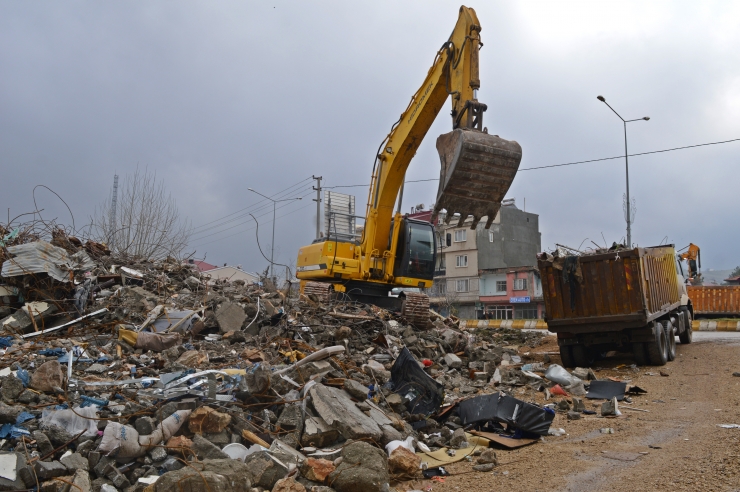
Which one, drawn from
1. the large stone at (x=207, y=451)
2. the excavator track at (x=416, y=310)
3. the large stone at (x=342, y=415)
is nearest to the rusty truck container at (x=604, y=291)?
the excavator track at (x=416, y=310)

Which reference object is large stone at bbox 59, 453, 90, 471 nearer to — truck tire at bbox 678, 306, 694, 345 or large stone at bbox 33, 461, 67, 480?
large stone at bbox 33, 461, 67, 480

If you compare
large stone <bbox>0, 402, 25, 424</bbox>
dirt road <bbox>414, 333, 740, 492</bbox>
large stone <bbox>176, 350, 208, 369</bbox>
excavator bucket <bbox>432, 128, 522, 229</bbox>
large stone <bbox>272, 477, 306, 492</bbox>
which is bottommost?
dirt road <bbox>414, 333, 740, 492</bbox>

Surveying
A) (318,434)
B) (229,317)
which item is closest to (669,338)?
(229,317)

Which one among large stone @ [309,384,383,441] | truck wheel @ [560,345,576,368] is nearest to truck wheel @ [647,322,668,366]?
truck wheel @ [560,345,576,368]

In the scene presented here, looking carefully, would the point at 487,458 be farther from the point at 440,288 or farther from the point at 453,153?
the point at 440,288

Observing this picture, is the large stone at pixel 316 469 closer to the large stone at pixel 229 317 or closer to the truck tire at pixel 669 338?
the large stone at pixel 229 317

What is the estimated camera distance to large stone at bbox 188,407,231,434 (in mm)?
4461

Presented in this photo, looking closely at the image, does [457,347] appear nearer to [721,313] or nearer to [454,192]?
[454,192]

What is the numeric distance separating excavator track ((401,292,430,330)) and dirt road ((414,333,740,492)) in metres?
4.07

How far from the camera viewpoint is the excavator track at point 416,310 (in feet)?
35.7

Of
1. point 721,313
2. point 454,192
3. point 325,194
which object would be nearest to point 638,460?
point 454,192

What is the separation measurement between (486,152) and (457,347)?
429 cm

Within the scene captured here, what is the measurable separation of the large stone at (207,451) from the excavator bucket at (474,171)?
4.63 metres

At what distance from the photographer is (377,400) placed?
601cm
